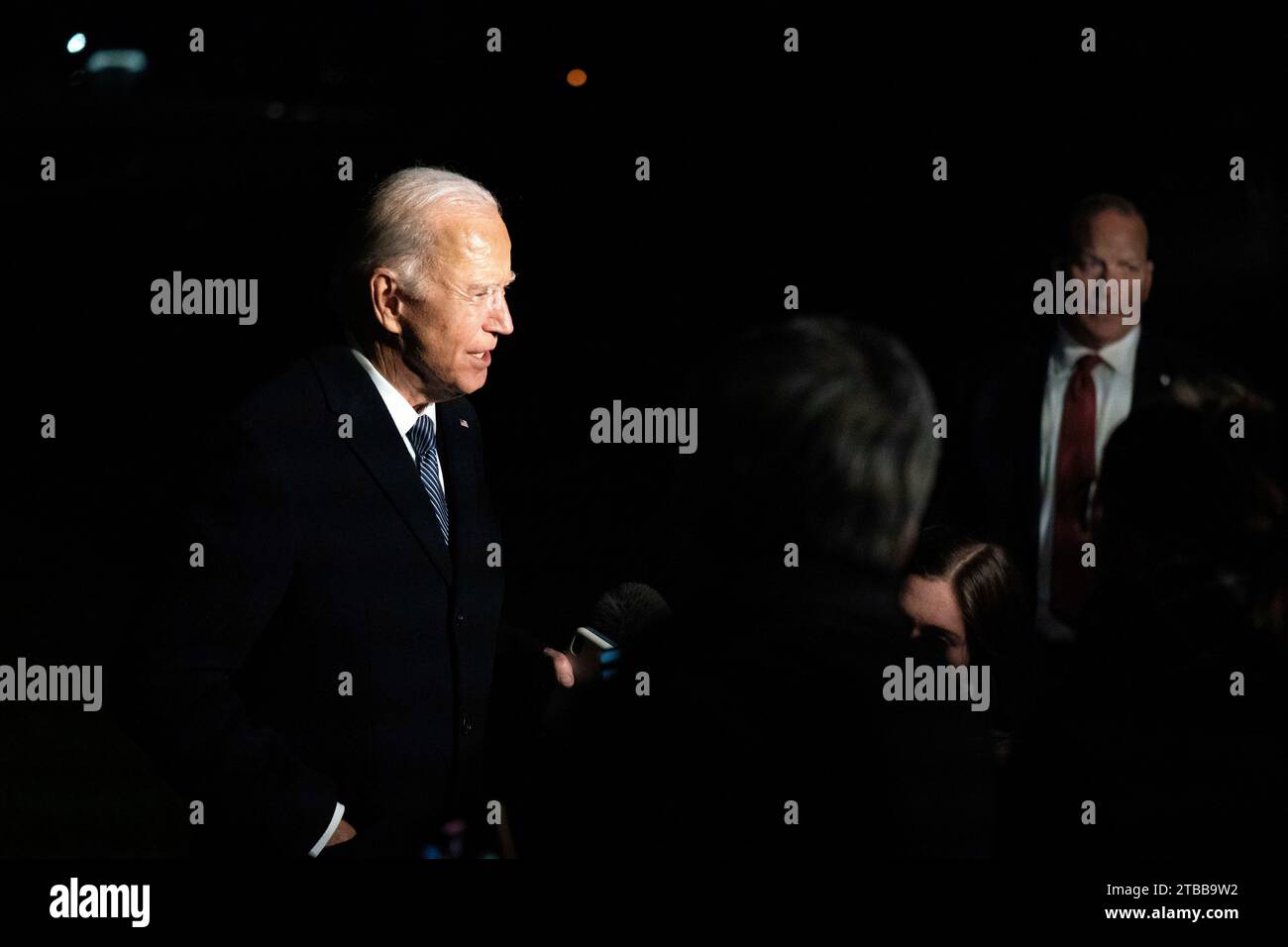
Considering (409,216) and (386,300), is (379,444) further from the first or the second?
(409,216)

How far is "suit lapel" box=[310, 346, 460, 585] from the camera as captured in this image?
254 cm

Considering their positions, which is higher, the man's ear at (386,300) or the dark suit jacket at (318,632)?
the man's ear at (386,300)

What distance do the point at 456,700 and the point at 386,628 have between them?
21cm

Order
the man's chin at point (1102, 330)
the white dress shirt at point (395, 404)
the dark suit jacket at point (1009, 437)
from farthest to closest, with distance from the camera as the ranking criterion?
the man's chin at point (1102, 330), the dark suit jacket at point (1009, 437), the white dress shirt at point (395, 404)

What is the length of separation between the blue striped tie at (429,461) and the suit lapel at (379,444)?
31mm

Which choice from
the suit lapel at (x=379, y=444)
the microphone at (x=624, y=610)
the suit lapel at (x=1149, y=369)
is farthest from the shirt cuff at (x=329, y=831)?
the suit lapel at (x=1149, y=369)

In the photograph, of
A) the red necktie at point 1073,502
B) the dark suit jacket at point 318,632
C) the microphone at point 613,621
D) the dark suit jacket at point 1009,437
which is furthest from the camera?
the red necktie at point 1073,502

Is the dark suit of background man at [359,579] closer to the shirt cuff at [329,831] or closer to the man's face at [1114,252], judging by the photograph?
the shirt cuff at [329,831]

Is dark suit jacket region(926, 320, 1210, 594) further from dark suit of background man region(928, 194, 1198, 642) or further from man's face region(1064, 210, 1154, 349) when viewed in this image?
man's face region(1064, 210, 1154, 349)

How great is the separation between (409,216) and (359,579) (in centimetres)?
72

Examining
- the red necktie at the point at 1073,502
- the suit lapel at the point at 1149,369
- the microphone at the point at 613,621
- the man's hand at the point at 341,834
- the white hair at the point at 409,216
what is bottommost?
the man's hand at the point at 341,834

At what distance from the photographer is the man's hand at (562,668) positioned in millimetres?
2770

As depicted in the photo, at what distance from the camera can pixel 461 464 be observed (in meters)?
2.73

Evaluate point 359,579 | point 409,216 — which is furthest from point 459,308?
point 359,579
